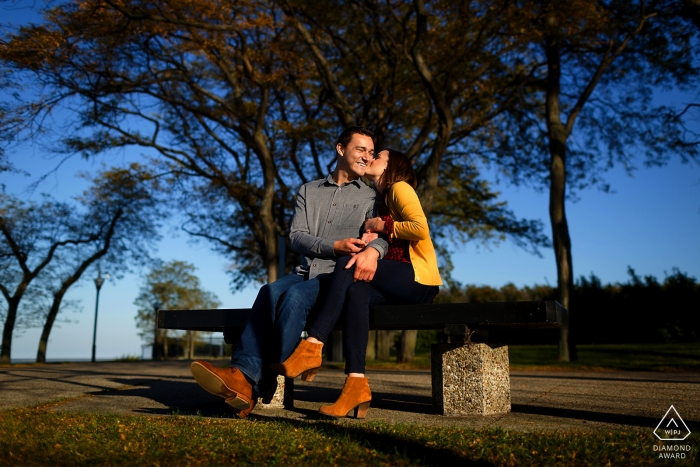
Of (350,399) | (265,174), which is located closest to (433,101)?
(265,174)

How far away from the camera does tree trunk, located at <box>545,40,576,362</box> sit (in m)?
16.1

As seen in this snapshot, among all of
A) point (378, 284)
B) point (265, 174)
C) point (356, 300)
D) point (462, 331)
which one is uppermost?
point (265, 174)

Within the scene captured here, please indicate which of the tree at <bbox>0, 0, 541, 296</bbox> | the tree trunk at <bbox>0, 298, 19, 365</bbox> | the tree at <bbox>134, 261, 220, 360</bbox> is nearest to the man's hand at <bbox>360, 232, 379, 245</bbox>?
the tree at <bbox>0, 0, 541, 296</bbox>

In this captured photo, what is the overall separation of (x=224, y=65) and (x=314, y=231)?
13245 millimetres

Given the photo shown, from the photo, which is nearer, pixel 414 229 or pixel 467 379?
pixel 414 229

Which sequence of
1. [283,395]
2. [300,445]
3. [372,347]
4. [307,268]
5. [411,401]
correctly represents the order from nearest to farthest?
[300,445] < [307,268] < [283,395] < [411,401] < [372,347]

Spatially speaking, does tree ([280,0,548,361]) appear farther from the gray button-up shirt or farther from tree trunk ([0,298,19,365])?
tree trunk ([0,298,19,365])

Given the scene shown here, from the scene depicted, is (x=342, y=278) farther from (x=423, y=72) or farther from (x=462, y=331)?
(x=423, y=72)

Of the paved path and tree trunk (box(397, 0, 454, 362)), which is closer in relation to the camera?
the paved path

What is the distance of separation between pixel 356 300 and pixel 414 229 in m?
0.60

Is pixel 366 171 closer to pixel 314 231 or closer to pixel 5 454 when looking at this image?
pixel 314 231

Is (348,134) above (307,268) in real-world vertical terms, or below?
above

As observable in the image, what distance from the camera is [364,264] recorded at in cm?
404

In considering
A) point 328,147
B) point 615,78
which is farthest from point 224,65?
point 615,78
